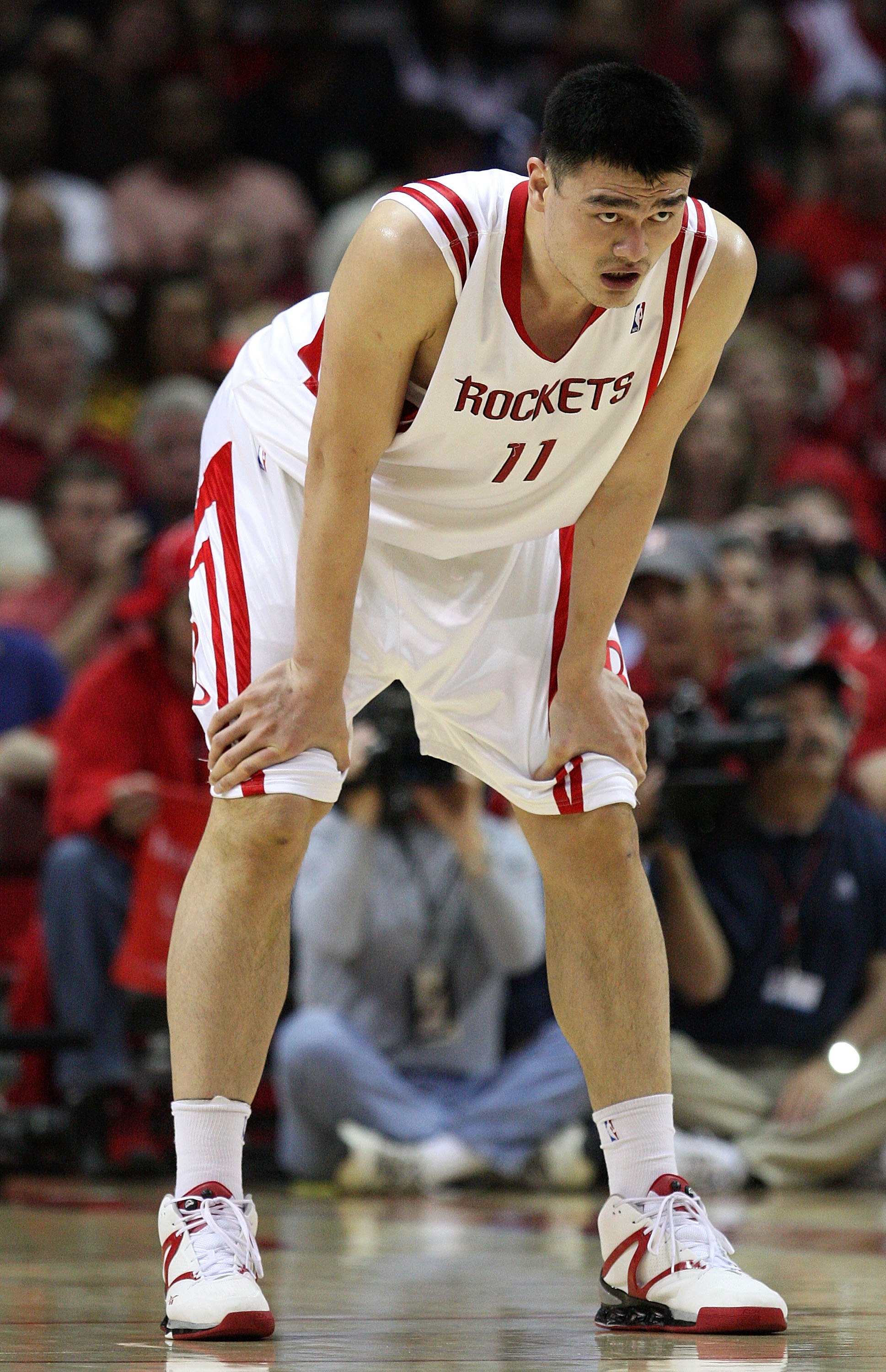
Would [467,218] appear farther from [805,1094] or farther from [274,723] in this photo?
[805,1094]

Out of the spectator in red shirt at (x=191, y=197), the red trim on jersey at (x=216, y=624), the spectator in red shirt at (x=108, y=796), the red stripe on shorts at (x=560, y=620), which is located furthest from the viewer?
the spectator in red shirt at (x=191, y=197)

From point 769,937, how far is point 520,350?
3093 millimetres

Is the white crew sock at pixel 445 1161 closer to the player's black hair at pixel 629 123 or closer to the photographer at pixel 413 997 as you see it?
the photographer at pixel 413 997

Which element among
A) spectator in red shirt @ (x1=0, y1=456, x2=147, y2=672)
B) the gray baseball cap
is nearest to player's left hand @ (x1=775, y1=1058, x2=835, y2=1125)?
the gray baseball cap

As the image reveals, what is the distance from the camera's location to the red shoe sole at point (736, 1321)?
2.42 metres

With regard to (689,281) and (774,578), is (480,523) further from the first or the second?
(774,578)

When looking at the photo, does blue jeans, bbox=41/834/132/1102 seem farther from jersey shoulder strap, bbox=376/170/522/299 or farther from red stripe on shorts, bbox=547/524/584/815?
jersey shoulder strap, bbox=376/170/522/299

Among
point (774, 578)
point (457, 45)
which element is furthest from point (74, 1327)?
point (457, 45)

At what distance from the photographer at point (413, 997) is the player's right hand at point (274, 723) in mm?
2166

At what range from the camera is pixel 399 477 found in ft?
8.79

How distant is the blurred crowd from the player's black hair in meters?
2.74

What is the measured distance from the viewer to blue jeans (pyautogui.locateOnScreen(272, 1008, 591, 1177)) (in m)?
4.97

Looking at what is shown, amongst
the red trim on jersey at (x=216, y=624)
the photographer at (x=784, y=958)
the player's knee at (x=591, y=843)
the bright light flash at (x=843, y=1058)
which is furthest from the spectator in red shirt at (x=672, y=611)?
the red trim on jersey at (x=216, y=624)

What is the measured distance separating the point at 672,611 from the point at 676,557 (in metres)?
0.16
